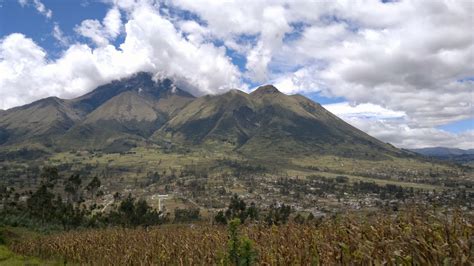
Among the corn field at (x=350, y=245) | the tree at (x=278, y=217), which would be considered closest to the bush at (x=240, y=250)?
the corn field at (x=350, y=245)

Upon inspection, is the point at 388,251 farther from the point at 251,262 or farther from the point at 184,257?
the point at 184,257

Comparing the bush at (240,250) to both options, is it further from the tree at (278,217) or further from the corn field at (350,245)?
the tree at (278,217)

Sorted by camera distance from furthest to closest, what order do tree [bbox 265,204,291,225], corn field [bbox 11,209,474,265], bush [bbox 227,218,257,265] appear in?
tree [bbox 265,204,291,225] → bush [bbox 227,218,257,265] → corn field [bbox 11,209,474,265]

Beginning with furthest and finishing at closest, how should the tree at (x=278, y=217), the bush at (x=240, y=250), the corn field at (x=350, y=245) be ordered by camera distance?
the tree at (x=278, y=217) < the bush at (x=240, y=250) < the corn field at (x=350, y=245)

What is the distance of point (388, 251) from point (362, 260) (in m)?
0.80

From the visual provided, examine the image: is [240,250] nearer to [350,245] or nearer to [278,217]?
[350,245]

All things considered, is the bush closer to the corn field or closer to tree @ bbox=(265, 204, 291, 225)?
the corn field

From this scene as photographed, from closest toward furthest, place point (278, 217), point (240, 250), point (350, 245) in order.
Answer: point (350, 245) < point (240, 250) < point (278, 217)

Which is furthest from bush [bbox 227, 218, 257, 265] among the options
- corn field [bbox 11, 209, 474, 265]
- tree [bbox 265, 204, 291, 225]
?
tree [bbox 265, 204, 291, 225]

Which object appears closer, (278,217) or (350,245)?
(350,245)

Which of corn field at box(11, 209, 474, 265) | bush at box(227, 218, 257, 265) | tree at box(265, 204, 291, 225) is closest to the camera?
corn field at box(11, 209, 474, 265)

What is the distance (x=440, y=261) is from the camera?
8672 millimetres

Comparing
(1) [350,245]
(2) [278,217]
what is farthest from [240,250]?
(2) [278,217]

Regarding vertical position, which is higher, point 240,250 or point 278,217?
point 240,250
